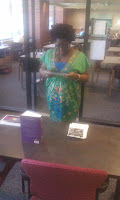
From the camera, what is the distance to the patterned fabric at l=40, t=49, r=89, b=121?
6.53ft

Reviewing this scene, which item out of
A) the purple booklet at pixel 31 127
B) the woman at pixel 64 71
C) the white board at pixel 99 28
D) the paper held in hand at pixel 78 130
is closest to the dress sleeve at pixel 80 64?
the woman at pixel 64 71

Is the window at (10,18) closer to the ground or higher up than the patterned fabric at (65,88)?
higher up

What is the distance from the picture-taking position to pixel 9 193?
6.75 ft

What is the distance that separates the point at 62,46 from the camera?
200cm

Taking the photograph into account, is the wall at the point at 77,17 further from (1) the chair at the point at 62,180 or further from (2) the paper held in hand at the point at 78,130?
(1) the chair at the point at 62,180

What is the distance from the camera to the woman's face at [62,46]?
1.98 m

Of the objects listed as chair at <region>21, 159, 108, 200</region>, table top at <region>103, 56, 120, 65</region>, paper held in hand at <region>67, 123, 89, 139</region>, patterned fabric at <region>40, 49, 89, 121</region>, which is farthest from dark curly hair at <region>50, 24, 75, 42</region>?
table top at <region>103, 56, 120, 65</region>

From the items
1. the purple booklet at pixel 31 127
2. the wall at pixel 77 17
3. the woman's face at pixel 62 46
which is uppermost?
the wall at pixel 77 17

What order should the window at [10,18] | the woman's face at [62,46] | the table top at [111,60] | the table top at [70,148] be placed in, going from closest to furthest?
the table top at [70,148], the woman's face at [62,46], the table top at [111,60], the window at [10,18]

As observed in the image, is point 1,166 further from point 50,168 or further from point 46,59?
point 46,59

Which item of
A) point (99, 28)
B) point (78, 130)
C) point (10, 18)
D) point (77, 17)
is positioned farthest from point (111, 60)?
point (10, 18)

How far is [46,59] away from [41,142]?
886mm

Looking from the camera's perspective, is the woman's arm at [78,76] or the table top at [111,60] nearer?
the woman's arm at [78,76]

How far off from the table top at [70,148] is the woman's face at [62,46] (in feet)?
2.39
